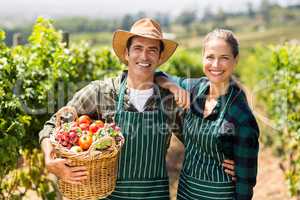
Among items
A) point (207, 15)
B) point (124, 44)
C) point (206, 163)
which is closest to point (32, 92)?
point (124, 44)

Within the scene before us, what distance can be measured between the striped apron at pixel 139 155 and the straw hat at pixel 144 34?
1.06 feet

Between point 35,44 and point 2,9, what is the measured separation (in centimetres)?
12545

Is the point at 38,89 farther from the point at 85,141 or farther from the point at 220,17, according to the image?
the point at 220,17

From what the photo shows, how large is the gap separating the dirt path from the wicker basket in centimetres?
356

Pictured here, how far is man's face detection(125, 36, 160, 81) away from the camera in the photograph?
2857 mm

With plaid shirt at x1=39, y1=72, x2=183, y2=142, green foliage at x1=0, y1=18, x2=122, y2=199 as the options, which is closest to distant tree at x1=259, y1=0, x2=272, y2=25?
green foliage at x1=0, y1=18, x2=122, y2=199

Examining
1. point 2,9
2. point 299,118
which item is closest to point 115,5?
point 2,9

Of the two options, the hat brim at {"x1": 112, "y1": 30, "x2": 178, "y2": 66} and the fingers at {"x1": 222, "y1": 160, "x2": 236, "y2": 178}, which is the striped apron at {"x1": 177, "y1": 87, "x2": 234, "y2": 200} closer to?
the fingers at {"x1": 222, "y1": 160, "x2": 236, "y2": 178}

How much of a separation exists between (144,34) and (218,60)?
50 centimetres

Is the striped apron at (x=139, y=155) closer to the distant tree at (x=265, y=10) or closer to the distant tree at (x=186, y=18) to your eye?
the distant tree at (x=265, y=10)

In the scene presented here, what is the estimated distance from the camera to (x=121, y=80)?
Result: 3.05 metres

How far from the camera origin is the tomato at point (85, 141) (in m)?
2.53

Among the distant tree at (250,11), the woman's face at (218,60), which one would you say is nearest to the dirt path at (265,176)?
the woman's face at (218,60)

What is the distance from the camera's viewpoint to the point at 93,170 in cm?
258
